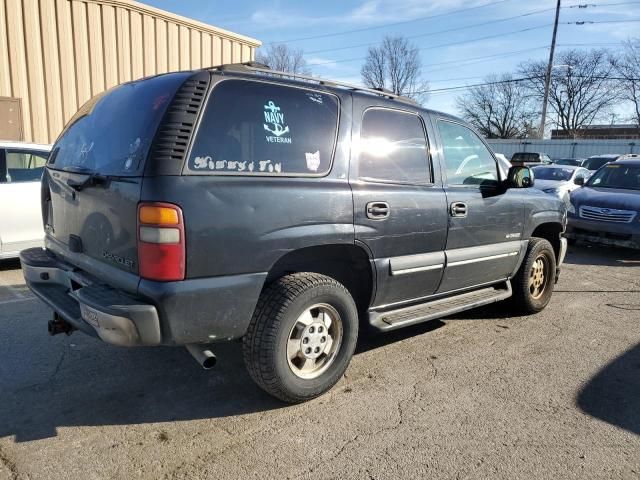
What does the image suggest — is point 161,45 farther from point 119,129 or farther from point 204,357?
point 204,357

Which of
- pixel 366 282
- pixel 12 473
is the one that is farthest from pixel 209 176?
pixel 12 473

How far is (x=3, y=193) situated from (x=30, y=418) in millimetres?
3949

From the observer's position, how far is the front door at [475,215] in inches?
159

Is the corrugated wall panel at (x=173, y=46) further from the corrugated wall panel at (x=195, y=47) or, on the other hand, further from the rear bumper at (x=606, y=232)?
the rear bumper at (x=606, y=232)

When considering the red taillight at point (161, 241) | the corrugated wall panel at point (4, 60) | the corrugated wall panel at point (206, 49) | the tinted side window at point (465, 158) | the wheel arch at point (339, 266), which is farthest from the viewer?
the corrugated wall panel at point (206, 49)

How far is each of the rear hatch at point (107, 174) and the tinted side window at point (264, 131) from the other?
10.2 inches

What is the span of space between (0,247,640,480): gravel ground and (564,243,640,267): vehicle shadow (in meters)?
3.98

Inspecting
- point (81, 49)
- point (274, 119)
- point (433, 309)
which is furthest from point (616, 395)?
point (81, 49)

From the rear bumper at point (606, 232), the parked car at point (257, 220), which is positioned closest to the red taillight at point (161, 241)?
the parked car at point (257, 220)

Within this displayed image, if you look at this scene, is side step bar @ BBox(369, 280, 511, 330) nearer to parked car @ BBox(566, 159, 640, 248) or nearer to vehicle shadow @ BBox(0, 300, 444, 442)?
vehicle shadow @ BBox(0, 300, 444, 442)

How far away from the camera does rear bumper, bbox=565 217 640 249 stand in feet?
27.0

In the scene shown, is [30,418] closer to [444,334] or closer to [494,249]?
[444,334]

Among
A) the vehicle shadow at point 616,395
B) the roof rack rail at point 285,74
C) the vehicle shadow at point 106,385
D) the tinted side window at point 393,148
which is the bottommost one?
the vehicle shadow at point 106,385

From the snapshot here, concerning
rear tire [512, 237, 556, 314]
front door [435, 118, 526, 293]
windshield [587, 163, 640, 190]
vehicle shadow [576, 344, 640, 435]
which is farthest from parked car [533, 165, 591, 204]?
vehicle shadow [576, 344, 640, 435]
